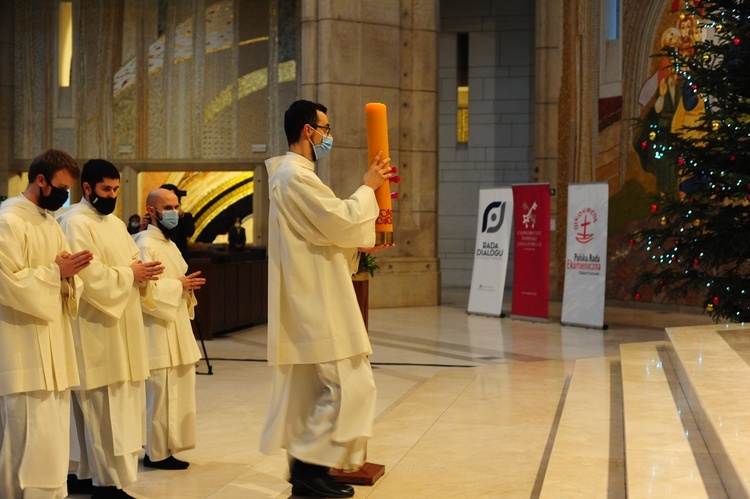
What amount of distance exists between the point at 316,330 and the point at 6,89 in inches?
629

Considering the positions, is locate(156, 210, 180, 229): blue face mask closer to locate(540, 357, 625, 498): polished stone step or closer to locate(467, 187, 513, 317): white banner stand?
locate(540, 357, 625, 498): polished stone step

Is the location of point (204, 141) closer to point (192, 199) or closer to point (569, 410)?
point (192, 199)

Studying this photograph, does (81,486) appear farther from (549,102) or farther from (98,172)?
(549,102)

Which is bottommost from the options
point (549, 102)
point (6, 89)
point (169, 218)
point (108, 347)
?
point (108, 347)

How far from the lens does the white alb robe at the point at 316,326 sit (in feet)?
14.0

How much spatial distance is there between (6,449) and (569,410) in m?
3.46

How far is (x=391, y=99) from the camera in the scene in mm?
14594

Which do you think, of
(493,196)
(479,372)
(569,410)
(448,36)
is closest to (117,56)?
(448,36)

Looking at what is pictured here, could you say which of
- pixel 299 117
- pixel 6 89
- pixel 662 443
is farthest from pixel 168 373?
pixel 6 89

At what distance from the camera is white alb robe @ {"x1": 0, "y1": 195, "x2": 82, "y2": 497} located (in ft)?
13.1

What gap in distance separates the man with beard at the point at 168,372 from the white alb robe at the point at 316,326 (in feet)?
3.35

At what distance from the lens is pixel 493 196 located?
1389cm

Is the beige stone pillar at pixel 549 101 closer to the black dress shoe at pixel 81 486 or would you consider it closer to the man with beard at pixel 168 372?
the man with beard at pixel 168 372

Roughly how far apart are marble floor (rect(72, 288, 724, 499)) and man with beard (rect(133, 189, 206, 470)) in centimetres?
16
